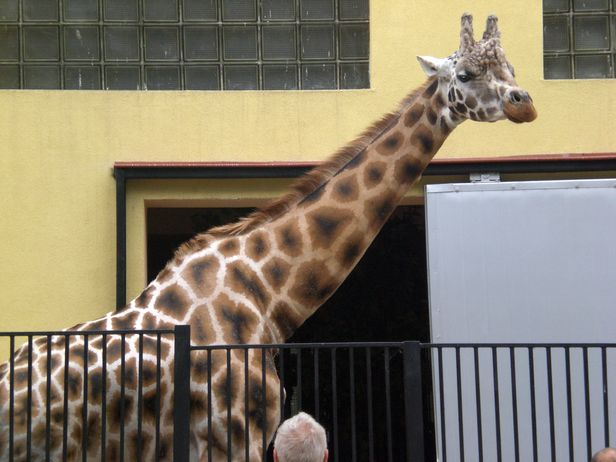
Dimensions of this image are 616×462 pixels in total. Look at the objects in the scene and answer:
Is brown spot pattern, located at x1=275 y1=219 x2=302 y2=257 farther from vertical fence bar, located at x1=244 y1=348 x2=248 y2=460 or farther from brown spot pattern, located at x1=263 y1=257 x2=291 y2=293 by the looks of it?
vertical fence bar, located at x1=244 y1=348 x2=248 y2=460

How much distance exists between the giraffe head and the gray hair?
3679 mm

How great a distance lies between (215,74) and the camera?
1068 centimetres

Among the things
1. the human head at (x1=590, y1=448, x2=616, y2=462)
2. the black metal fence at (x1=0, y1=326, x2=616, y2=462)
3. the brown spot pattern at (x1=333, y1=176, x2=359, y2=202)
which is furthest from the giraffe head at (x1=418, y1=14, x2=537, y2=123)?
the human head at (x1=590, y1=448, x2=616, y2=462)

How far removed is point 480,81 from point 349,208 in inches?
48.4

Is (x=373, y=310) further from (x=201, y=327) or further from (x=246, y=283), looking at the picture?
(x=201, y=327)

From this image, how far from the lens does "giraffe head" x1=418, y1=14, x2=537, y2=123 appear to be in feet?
26.0

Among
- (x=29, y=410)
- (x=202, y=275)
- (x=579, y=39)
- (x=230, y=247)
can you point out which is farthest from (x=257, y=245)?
(x=579, y=39)

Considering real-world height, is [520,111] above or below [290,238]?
above

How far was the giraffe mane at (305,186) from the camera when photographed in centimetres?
792

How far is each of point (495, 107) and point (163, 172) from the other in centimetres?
348

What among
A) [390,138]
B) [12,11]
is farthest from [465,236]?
[12,11]

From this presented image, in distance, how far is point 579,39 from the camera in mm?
10828

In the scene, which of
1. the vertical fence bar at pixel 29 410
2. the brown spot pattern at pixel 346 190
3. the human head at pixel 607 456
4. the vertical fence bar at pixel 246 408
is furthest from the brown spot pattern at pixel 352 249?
the human head at pixel 607 456

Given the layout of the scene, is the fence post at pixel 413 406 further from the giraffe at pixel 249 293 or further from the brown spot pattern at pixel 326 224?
the brown spot pattern at pixel 326 224
